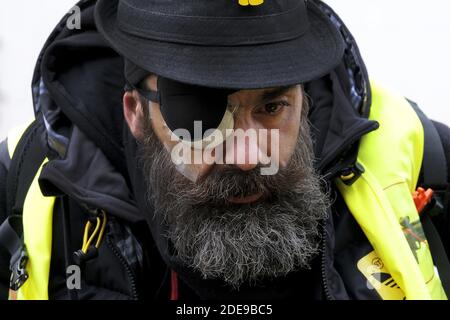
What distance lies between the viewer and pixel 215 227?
8.80 feet

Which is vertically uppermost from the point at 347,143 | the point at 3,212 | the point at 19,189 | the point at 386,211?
Answer: the point at 347,143

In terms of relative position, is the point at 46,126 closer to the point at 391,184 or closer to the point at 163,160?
the point at 163,160

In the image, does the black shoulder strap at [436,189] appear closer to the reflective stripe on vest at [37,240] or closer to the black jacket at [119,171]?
the black jacket at [119,171]

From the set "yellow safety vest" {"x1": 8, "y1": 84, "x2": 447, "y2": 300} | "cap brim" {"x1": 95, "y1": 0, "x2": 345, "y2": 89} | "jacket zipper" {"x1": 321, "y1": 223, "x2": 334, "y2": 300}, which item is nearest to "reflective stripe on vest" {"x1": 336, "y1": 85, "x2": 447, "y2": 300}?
"yellow safety vest" {"x1": 8, "y1": 84, "x2": 447, "y2": 300}

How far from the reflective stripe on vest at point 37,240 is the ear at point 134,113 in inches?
12.0

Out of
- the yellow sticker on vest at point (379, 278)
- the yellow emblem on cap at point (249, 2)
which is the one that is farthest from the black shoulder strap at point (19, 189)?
the yellow sticker on vest at point (379, 278)

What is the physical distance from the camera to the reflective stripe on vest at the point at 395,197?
259cm

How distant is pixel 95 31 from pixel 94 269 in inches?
28.7

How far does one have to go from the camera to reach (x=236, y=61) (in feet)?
8.17

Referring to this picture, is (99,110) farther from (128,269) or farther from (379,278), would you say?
(379,278)

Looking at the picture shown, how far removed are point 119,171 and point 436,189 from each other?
36.2 inches

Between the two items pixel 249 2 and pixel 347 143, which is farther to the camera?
pixel 347 143

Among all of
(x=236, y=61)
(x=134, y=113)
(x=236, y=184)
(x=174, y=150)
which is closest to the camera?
(x=236, y=61)

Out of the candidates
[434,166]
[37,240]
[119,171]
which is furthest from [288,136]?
[37,240]
